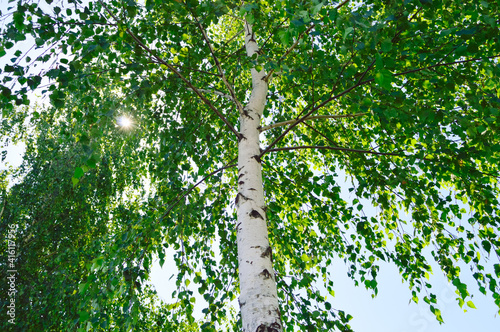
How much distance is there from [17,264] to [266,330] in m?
7.12

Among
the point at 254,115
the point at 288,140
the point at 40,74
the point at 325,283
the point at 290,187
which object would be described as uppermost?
the point at 288,140

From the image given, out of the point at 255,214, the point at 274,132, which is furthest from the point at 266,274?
the point at 274,132

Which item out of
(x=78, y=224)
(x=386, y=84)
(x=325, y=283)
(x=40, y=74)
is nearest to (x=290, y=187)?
(x=325, y=283)

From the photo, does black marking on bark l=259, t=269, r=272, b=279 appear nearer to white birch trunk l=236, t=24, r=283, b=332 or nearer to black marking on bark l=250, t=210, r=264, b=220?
white birch trunk l=236, t=24, r=283, b=332

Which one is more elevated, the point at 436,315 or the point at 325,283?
the point at 325,283

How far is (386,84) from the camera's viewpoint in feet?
4.31

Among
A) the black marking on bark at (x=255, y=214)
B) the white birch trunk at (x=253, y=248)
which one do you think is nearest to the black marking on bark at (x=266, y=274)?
the white birch trunk at (x=253, y=248)

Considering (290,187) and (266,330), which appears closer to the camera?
(266,330)

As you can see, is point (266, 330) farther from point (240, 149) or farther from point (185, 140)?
point (185, 140)

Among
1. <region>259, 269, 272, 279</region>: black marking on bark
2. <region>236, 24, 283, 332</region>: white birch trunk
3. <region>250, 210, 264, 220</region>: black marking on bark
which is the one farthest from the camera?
<region>250, 210, 264, 220</region>: black marking on bark

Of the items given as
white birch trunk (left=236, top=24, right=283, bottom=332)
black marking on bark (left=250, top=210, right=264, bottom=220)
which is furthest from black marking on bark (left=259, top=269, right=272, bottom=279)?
black marking on bark (left=250, top=210, right=264, bottom=220)

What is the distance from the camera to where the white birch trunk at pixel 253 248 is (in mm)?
1582

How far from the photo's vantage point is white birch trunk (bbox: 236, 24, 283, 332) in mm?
1582

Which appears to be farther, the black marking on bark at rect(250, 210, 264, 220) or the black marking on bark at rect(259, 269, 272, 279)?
the black marking on bark at rect(250, 210, 264, 220)
